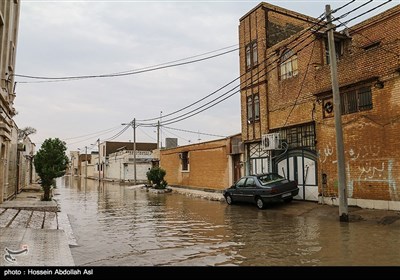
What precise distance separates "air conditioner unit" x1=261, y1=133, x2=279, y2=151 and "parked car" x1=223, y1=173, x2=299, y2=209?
2170mm

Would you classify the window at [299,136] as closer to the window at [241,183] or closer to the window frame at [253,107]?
the window frame at [253,107]

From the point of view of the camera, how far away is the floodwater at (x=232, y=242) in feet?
22.3

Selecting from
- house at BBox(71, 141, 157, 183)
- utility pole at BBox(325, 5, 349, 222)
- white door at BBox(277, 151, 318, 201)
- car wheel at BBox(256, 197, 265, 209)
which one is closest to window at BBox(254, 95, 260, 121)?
white door at BBox(277, 151, 318, 201)

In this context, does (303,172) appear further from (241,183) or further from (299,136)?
(241,183)

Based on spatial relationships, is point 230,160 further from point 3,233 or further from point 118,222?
point 3,233

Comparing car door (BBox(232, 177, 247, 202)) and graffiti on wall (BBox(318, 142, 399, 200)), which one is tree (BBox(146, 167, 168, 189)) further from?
graffiti on wall (BBox(318, 142, 399, 200))

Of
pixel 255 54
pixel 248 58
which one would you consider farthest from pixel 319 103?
pixel 248 58

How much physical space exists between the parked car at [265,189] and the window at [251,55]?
24.7ft

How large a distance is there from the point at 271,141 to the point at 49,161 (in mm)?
12004

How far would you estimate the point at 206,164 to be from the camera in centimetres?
2659

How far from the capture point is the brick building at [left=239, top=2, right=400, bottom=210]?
41.3ft

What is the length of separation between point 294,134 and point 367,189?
512 centimetres

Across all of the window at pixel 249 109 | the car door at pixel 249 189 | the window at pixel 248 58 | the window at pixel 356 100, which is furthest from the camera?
the window at pixel 248 58

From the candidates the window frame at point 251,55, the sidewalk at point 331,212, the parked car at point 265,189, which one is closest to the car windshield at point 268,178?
the parked car at point 265,189
